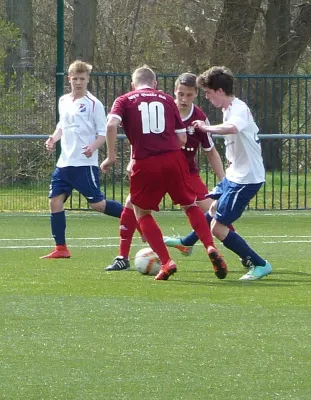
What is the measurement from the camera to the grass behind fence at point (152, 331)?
225 inches

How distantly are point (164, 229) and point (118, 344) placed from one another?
8.05m

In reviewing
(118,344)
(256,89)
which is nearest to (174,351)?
(118,344)

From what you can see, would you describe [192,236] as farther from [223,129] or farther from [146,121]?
[223,129]

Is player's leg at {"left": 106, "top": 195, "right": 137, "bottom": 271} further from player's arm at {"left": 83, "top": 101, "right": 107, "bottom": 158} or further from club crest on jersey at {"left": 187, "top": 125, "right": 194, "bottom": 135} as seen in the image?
player's arm at {"left": 83, "top": 101, "right": 107, "bottom": 158}

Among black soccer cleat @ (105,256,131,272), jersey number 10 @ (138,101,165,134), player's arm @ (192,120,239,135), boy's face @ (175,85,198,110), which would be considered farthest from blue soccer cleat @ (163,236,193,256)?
player's arm @ (192,120,239,135)

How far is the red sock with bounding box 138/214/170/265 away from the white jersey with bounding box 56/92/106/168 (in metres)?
2.02

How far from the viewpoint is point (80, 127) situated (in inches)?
457

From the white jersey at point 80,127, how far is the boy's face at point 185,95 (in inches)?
46.1

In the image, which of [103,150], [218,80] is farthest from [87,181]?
[103,150]

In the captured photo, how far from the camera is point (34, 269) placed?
33.7 feet

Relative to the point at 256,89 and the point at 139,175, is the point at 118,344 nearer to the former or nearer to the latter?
the point at 139,175

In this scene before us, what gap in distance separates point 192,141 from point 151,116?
1.50 metres

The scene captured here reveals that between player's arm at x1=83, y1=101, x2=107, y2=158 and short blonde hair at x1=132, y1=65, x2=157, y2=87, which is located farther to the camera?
player's arm at x1=83, y1=101, x2=107, y2=158

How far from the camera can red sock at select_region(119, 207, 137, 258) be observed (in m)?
10.4
